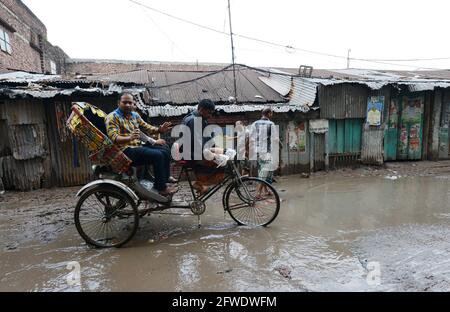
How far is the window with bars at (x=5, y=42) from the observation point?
1119cm

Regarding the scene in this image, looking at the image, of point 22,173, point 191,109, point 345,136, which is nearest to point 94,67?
point 22,173

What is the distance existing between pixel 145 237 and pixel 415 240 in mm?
3836

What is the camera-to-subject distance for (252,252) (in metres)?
3.86

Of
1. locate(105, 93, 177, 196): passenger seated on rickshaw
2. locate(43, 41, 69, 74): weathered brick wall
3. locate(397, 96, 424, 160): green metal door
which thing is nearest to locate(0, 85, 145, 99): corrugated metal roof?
locate(105, 93, 177, 196): passenger seated on rickshaw

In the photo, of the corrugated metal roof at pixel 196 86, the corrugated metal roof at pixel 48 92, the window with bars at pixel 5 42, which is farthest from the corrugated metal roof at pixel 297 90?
the window with bars at pixel 5 42

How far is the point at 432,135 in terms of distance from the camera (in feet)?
35.1

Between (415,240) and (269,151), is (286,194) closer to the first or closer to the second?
(269,151)

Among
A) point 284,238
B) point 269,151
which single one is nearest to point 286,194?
point 269,151

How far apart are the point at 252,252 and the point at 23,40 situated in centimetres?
1538

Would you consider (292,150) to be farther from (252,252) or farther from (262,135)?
(252,252)

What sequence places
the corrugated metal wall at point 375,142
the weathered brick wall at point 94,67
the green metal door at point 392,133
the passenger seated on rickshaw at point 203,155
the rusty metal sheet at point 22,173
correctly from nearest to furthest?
the passenger seated on rickshaw at point 203,155, the rusty metal sheet at point 22,173, the corrugated metal wall at point 375,142, the green metal door at point 392,133, the weathered brick wall at point 94,67

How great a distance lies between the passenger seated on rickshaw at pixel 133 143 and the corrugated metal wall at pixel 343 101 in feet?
21.1

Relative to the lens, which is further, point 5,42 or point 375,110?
point 5,42

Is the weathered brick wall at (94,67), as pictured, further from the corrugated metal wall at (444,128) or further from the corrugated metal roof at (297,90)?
the corrugated metal wall at (444,128)
